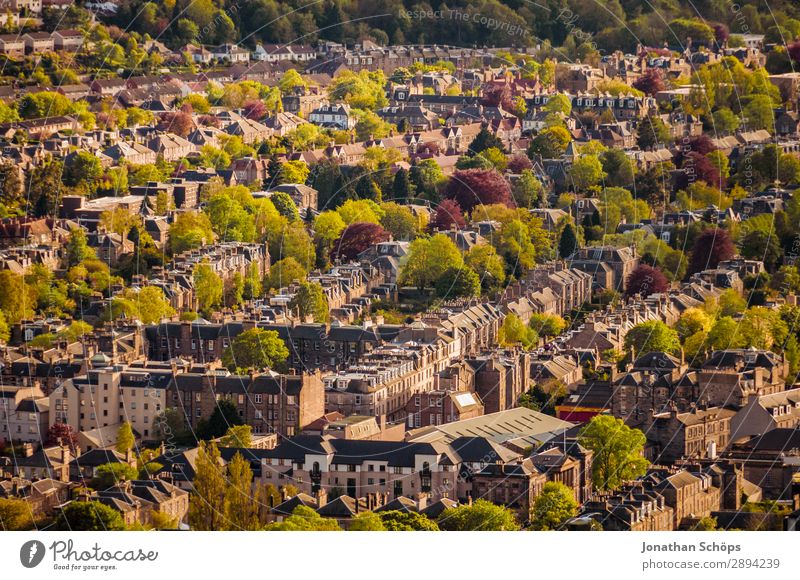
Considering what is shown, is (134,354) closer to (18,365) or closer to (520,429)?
(18,365)

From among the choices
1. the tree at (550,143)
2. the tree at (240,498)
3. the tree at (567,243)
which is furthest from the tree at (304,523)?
the tree at (550,143)

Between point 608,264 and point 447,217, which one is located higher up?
point 447,217

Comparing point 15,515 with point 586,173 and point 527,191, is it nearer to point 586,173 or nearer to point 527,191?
point 527,191

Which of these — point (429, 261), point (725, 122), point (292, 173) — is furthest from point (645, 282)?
point (725, 122)

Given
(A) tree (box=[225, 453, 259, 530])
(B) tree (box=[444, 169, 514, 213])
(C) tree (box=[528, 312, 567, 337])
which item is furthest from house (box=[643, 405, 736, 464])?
(B) tree (box=[444, 169, 514, 213])

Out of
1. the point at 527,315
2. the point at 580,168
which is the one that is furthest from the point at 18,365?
the point at 580,168

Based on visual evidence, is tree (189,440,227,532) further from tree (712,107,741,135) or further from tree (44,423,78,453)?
tree (712,107,741,135)

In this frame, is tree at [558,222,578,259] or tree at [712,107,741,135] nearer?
tree at [558,222,578,259]
